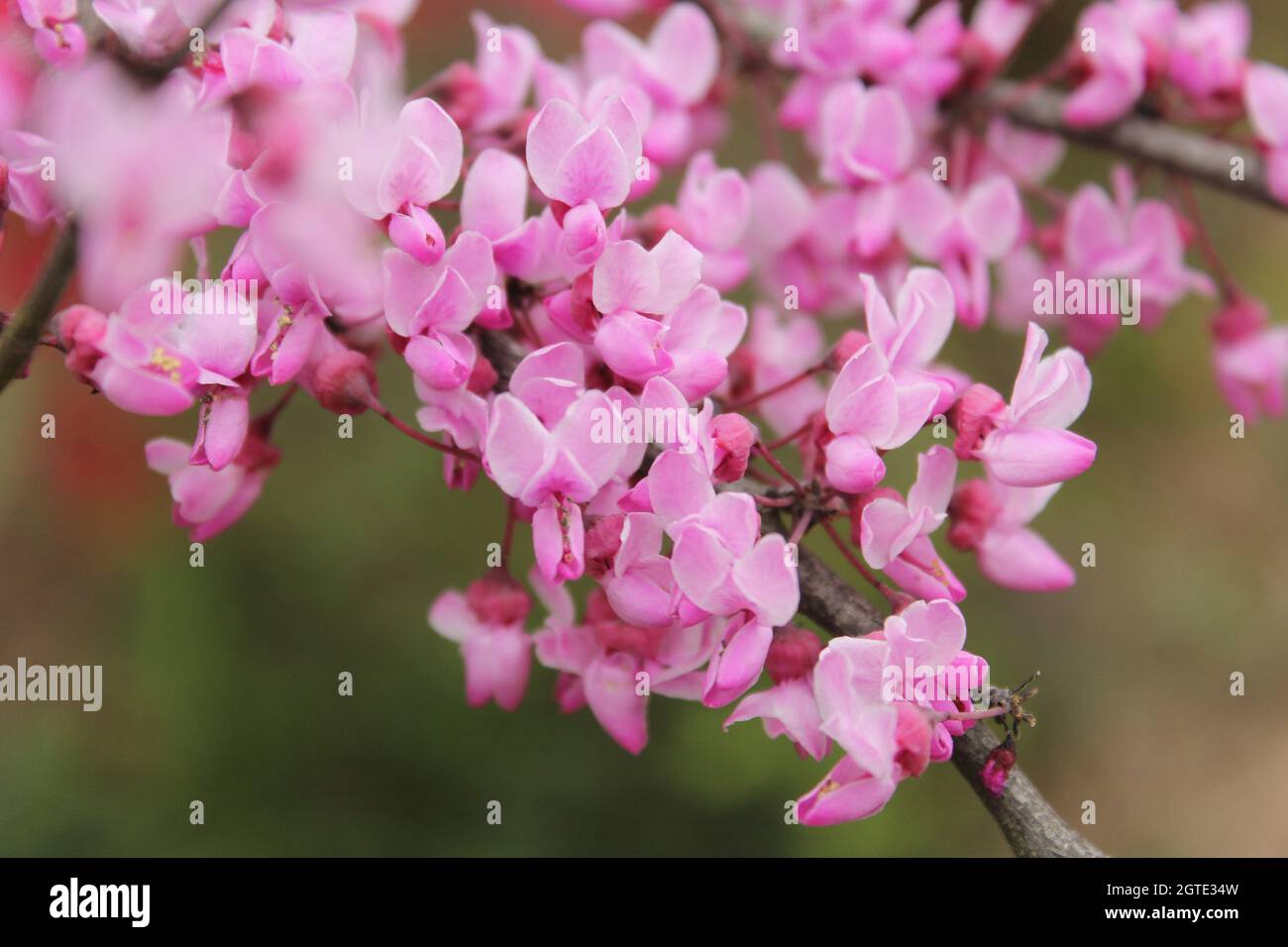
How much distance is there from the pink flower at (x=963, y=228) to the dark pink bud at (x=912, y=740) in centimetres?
36

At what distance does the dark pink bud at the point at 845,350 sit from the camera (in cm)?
55

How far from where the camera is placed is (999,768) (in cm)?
47

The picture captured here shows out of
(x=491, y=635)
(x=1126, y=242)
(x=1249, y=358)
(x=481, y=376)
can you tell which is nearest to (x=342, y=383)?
(x=481, y=376)

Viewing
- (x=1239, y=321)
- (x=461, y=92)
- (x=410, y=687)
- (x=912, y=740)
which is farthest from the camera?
(x=410, y=687)

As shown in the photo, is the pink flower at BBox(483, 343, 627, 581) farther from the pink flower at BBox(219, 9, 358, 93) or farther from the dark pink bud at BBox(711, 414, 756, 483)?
the pink flower at BBox(219, 9, 358, 93)

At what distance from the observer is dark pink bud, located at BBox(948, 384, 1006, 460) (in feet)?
1.66

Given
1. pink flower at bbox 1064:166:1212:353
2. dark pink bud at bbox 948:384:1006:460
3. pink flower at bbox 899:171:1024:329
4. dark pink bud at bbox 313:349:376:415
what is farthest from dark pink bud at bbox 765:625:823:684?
pink flower at bbox 1064:166:1212:353

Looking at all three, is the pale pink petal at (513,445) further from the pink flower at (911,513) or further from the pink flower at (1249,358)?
the pink flower at (1249,358)

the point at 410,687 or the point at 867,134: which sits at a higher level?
the point at 867,134

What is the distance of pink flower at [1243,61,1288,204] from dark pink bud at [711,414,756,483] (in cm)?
51

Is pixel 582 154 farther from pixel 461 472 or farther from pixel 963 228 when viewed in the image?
pixel 963 228

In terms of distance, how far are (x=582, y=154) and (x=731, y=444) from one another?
0.45ft

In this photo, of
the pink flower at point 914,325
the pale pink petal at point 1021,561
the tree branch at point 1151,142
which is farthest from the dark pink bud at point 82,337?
the tree branch at point 1151,142
